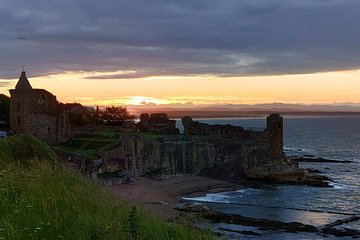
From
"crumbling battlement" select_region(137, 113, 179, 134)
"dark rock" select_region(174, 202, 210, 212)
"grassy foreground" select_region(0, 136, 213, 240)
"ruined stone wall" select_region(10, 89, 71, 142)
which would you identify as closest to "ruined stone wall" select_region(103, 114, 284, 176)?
"crumbling battlement" select_region(137, 113, 179, 134)

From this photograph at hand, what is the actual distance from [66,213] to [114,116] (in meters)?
85.4

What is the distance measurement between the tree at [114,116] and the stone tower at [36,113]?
3388 centimetres

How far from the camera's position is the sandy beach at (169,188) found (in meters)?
44.9

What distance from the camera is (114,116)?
94.4 metres

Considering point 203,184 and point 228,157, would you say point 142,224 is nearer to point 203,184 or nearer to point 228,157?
point 203,184

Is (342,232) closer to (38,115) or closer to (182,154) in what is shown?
(182,154)

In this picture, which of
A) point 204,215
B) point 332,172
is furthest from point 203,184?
point 332,172

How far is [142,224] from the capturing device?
9234 millimetres

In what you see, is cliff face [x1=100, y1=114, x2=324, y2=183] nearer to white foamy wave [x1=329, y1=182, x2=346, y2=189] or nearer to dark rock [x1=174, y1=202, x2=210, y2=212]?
white foamy wave [x1=329, y1=182, x2=346, y2=189]

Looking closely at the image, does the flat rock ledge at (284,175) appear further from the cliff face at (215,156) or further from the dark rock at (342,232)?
the dark rock at (342,232)

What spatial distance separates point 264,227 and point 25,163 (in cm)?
2344

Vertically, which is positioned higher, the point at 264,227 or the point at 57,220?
the point at 57,220

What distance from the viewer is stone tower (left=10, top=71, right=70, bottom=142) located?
52906 millimetres

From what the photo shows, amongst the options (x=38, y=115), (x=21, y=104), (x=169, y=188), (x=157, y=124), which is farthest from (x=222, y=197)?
(x=157, y=124)
